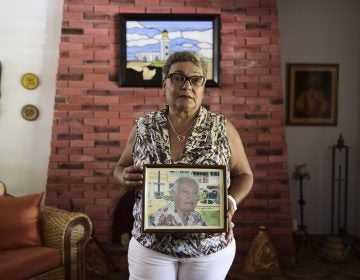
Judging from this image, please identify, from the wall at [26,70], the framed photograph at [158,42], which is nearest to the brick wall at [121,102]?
the framed photograph at [158,42]

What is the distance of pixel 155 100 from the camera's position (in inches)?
121

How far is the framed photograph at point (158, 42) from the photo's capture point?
9.93ft

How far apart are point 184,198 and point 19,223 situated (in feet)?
5.63

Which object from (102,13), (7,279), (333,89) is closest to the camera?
(7,279)

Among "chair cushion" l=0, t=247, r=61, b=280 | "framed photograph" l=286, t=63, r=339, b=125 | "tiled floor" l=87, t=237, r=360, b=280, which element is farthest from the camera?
"framed photograph" l=286, t=63, r=339, b=125

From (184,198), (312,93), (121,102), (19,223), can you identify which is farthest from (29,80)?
(312,93)

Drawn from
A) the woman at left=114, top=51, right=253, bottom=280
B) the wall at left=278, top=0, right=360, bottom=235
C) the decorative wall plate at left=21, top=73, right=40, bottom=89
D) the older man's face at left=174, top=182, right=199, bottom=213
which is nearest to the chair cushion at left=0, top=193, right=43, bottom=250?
the decorative wall plate at left=21, top=73, right=40, bottom=89

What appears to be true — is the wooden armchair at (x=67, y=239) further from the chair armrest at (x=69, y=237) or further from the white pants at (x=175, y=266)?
the white pants at (x=175, y=266)

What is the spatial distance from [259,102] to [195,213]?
7.18 ft

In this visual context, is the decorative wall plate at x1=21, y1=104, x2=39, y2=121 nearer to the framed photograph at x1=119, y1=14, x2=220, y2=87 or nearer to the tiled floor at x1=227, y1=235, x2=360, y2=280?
the framed photograph at x1=119, y1=14, x2=220, y2=87

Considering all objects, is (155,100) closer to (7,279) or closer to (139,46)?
(139,46)

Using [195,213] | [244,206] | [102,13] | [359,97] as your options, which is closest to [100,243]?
[244,206]

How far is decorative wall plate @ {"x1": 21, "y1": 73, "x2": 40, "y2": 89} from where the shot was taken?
328cm

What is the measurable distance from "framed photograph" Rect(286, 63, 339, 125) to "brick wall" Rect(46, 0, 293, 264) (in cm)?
71
